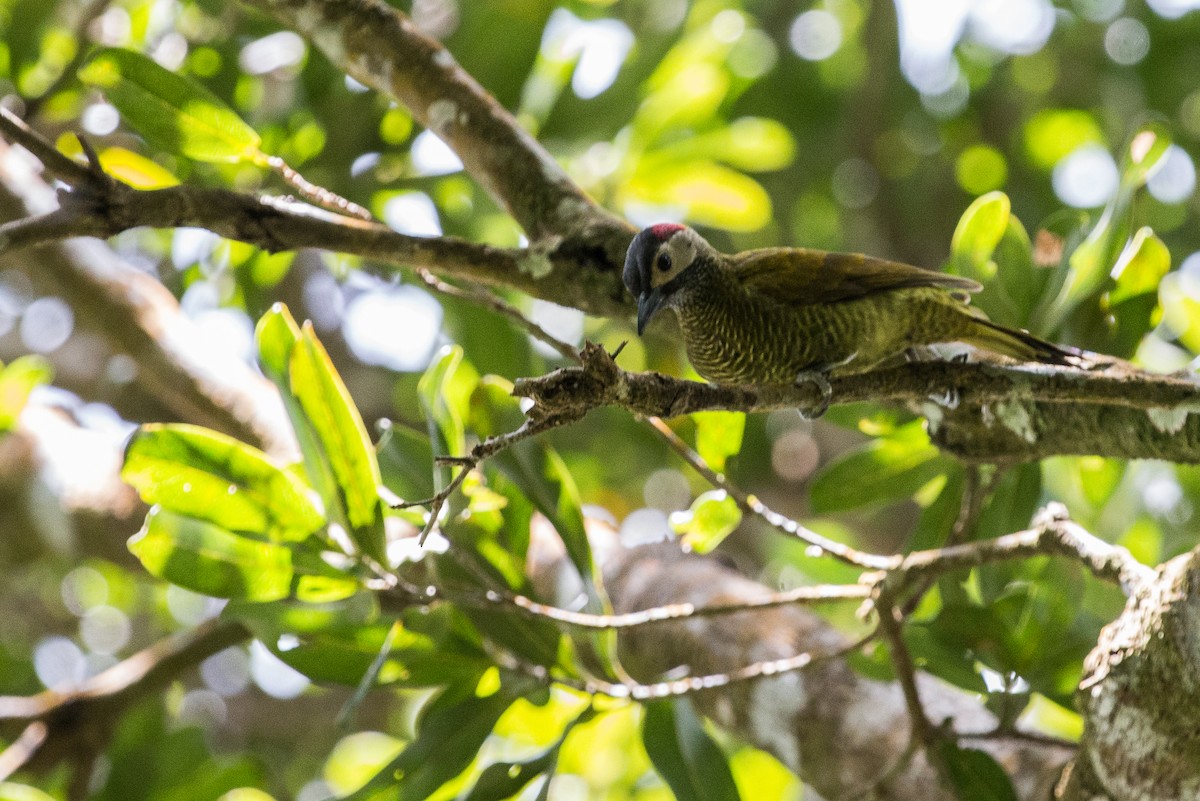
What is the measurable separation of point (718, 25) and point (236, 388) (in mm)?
2747

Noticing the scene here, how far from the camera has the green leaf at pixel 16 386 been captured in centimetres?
348

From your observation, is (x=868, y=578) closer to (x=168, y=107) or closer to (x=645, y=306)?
(x=645, y=306)

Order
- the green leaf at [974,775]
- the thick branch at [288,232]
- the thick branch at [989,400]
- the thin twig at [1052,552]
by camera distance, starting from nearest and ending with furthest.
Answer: the thick branch at [989,400], the thick branch at [288,232], the thin twig at [1052,552], the green leaf at [974,775]

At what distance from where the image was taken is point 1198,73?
17.6 feet

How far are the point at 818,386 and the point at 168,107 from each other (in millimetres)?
1570

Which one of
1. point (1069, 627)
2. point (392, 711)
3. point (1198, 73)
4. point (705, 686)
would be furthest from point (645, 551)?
point (1198, 73)

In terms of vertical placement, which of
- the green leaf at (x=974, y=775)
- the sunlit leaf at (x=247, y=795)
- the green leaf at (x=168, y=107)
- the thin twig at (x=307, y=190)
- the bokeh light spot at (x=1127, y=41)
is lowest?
the green leaf at (x=974, y=775)

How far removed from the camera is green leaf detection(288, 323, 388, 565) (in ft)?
7.45

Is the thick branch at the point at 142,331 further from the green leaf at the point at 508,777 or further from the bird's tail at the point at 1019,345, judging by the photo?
the bird's tail at the point at 1019,345

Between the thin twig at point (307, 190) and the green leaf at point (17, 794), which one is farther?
the green leaf at point (17, 794)

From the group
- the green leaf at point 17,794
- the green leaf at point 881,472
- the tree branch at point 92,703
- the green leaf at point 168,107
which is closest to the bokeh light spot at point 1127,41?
the green leaf at point 881,472

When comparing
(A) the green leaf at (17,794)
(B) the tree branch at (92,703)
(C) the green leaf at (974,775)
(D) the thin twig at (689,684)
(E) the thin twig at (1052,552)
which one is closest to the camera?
(E) the thin twig at (1052,552)

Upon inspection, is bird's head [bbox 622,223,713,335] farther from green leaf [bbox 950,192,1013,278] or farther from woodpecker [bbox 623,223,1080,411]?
green leaf [bbox 950,192,1013,278]

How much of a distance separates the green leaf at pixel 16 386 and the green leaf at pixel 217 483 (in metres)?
1.51
